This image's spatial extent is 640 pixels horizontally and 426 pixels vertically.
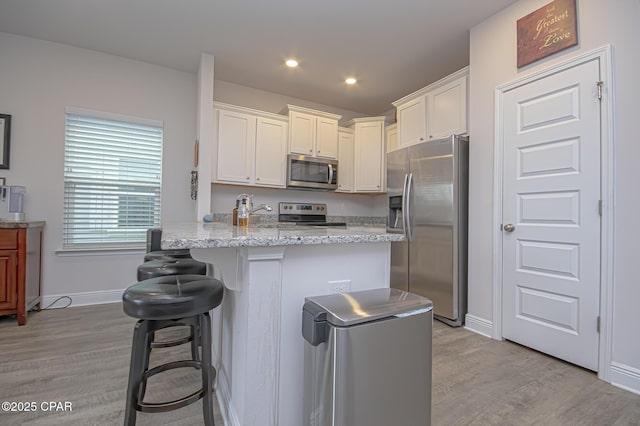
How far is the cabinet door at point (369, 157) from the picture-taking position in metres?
4.42

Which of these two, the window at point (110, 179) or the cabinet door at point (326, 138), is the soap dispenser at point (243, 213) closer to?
the window at point (110, 179)

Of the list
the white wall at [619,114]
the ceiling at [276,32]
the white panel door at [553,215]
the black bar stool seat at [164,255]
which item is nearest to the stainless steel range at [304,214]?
the ceiling at [276,32]

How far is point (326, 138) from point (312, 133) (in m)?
0.23

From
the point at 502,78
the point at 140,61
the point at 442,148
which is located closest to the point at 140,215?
the point at 140,61

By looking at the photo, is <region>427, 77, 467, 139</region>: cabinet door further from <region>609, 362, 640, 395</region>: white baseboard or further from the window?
the window

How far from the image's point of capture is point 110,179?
134 inches

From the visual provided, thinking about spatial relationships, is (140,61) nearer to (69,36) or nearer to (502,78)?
(69,36)

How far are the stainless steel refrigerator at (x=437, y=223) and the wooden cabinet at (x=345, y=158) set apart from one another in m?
1.27

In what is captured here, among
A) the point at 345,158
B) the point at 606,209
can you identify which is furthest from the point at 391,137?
the point at 606,209

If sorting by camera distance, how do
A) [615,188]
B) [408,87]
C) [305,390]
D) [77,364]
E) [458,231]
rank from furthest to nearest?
1. [408,87]
2. [458,231]
3. [77,364]
4. [615,188]
5. [305,390]

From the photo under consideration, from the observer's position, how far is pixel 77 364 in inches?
77.4

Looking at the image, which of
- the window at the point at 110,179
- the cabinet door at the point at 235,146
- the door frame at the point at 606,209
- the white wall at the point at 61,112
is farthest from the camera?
the cabinet door at the point at 235,146

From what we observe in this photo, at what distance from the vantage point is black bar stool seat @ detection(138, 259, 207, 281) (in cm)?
179

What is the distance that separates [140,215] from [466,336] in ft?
11.8
